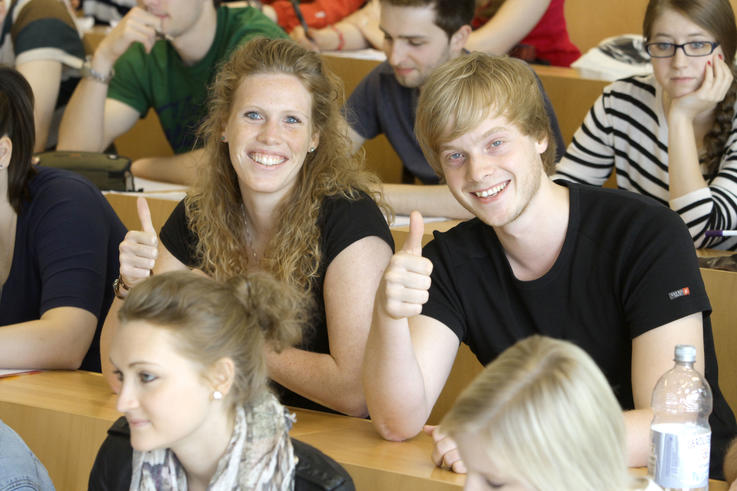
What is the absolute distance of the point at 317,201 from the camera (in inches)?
74.0

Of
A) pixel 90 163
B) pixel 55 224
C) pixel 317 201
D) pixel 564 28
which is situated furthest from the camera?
pixel 564 28

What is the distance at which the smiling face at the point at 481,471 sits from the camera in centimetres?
106

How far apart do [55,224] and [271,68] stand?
20.6 inches

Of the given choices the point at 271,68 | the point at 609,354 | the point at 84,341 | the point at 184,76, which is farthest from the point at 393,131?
the point at 609,354

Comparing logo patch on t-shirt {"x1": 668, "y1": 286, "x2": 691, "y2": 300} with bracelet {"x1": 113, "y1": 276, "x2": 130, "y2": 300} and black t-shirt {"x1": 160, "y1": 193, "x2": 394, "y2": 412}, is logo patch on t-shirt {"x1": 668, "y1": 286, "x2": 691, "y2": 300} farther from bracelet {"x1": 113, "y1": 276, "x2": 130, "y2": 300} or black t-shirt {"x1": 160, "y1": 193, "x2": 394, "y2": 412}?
bracelet {"x1": 113, "y1": 276, "x2": 130, "y2": 300}

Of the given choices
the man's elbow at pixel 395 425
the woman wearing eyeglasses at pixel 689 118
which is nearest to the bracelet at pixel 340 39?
the woman wearing eyeglasses at pixel 689 118

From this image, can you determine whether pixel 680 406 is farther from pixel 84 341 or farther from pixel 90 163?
pixel 90 163

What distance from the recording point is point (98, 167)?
2768 mm

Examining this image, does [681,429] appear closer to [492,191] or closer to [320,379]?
[492,191]

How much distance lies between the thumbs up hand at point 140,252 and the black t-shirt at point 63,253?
14.6 inches

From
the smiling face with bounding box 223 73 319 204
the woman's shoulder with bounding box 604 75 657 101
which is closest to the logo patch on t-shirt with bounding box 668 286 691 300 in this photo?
the smiling face with bounding box 223 73 319 204

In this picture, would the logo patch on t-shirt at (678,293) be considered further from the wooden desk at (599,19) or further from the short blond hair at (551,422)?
the wooden desk at (599,19)

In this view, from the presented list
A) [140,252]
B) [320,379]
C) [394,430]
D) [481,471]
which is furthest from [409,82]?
[481,471]

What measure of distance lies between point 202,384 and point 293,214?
1.88 ft
